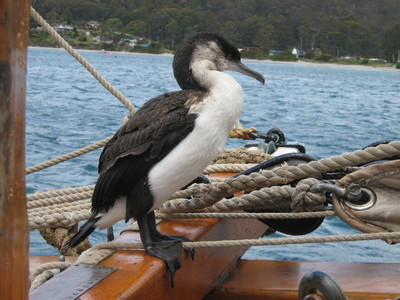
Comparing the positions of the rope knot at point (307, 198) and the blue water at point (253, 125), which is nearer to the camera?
the rope knot at point (307, 198)

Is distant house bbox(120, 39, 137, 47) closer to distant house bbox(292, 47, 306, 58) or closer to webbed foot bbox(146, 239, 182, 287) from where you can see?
distant house bbox(292, 47, 306, 58)

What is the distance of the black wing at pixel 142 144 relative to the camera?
5.94ft

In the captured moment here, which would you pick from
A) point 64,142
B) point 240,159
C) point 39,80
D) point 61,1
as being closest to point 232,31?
point 61,1

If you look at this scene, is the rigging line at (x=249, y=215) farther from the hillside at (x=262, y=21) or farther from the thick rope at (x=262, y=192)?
the hillside at (x=262, y=21)

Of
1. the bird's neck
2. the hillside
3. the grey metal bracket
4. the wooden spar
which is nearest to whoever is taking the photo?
the wooden spar

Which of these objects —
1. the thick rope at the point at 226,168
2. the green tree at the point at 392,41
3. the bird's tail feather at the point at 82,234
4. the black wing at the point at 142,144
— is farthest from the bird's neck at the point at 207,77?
the green tree at the point at 392,41

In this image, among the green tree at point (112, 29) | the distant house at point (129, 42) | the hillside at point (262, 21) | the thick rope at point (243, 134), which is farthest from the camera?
the distant house at point (129, 42)

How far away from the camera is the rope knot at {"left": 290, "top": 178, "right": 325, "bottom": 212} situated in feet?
6.12

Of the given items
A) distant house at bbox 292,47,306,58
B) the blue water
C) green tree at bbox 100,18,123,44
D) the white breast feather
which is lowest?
distant house at bbox 292,47,306,58

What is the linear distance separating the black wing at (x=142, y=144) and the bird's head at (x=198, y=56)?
0.19 metres

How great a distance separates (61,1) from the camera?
2424 inches

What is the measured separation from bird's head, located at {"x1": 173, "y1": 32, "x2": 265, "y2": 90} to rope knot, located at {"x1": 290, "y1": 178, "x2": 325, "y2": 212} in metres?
0.44

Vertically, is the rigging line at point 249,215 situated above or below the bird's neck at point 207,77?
below

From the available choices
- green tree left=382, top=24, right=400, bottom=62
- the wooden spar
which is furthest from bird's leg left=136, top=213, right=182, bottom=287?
green tree left=382, top=24, right=400, bottom=62
